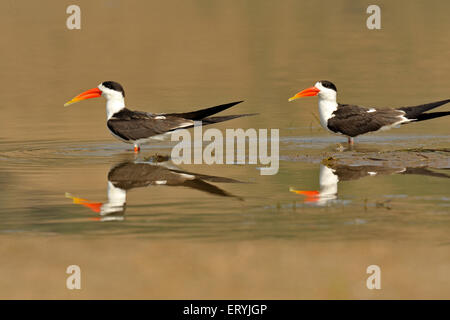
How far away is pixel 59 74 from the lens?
25.6 metres

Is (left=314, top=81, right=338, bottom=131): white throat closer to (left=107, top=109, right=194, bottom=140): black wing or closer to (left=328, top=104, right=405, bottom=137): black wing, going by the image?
(left=328, top=104, right=405, bottom=137): black wing

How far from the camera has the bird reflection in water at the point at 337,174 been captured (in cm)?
965

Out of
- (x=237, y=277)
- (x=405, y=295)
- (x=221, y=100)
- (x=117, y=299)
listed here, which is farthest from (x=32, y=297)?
(x=221, y=100)

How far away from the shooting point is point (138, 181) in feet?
35.4

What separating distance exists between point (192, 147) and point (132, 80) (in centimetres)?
1112

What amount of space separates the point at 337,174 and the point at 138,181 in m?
2.41

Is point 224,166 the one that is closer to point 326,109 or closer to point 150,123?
point 150,123

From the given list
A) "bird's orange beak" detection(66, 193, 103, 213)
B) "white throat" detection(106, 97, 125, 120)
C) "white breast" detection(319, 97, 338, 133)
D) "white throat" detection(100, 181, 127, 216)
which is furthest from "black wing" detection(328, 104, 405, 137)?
"bird's orange beak" detection(66, 193, 103, 213)

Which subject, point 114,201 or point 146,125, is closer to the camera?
point 114,201

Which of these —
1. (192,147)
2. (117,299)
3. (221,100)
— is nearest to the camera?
(117,299)

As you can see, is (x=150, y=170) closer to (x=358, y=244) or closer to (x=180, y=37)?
(x=358, y=244)

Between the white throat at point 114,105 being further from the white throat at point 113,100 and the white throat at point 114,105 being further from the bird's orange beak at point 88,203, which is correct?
the bird's orange beak at point 88,203

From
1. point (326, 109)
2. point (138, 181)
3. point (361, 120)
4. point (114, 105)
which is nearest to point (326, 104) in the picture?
point (326, 109)

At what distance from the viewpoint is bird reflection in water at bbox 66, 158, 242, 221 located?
920 cm
